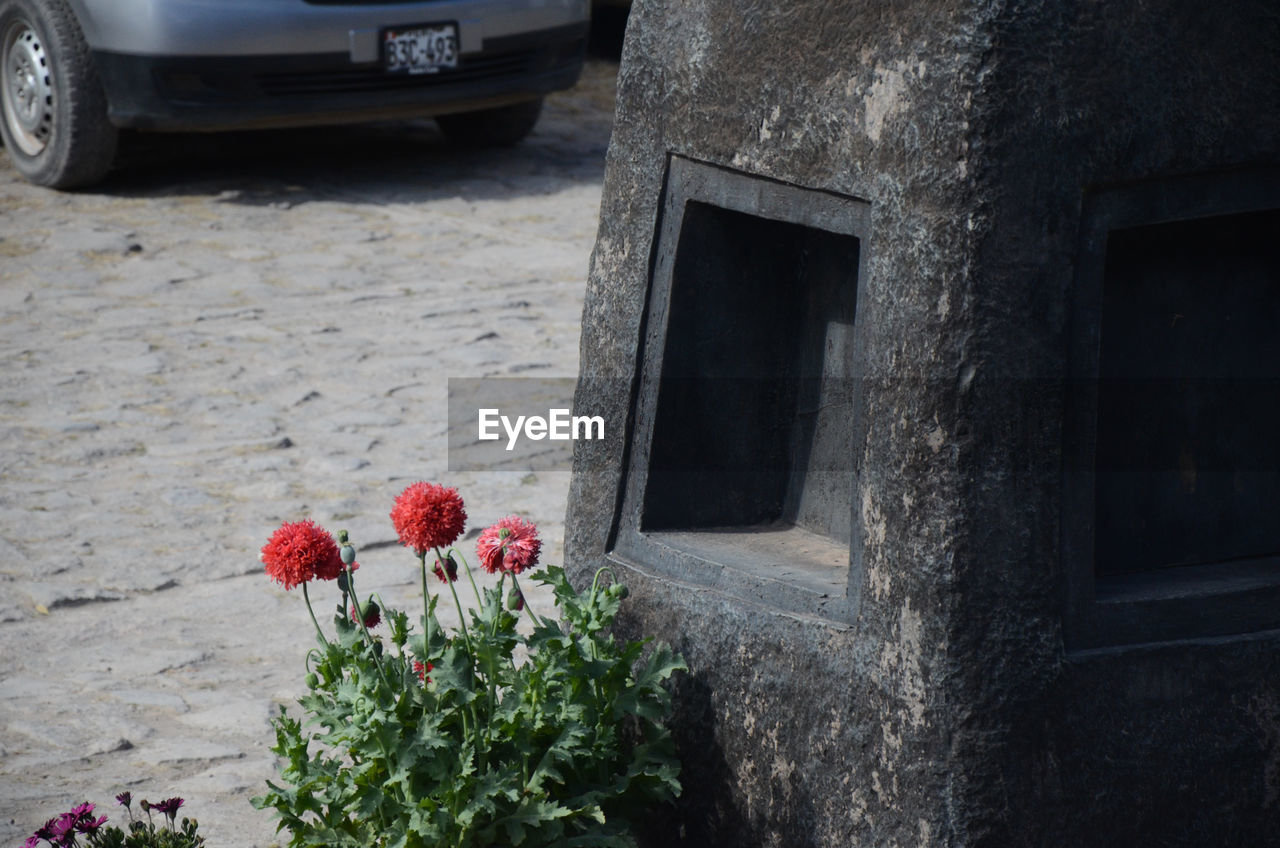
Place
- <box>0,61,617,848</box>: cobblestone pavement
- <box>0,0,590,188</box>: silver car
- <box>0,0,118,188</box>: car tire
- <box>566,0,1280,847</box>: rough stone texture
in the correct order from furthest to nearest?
<box>0,0,118,188</box>: car tire → <box>0,0,590,188</box>: silver car → <box>0,61,617,848</box>: cobblestone pavement → <box>566,0,1280,847</box>: rough stone texture

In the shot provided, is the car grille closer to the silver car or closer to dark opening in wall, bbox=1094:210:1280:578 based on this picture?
the silver car

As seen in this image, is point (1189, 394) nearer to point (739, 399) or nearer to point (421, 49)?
point (739, 399)

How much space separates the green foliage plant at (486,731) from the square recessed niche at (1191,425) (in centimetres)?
67

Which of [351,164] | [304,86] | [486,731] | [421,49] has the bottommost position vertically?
[486,731]

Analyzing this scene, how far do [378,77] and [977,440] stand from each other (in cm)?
557

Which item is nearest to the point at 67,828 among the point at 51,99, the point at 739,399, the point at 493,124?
the point at 739,399

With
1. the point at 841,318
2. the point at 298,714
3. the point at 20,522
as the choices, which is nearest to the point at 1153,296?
the point at 841,318

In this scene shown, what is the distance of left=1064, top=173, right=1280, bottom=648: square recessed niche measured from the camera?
2.17 metres

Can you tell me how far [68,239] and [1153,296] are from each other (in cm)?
530

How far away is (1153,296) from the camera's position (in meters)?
2.29

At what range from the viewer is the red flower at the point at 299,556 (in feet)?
7.15

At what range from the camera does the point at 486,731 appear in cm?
213

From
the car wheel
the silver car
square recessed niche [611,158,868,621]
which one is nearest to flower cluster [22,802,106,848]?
square recessed niche [611,158,868,621]

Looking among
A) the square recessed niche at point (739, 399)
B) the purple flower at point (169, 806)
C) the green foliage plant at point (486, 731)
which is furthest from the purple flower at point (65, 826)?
the square recessed niche at point (739, 399)
